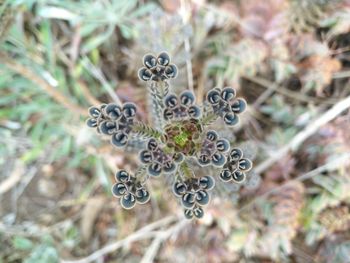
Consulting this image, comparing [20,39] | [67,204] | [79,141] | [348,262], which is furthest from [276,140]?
[20,39]

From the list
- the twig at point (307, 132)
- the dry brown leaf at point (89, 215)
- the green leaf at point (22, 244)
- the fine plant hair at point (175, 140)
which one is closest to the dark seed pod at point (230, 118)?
the fine plant hair at point (175, 140)

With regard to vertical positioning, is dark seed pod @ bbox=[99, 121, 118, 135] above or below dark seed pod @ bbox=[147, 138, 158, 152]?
above

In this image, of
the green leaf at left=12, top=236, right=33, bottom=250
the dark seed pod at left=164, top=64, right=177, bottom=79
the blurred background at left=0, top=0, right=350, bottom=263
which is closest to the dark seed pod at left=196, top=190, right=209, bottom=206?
the dark seed pod at left=164, top=64, right=177, bottom=79

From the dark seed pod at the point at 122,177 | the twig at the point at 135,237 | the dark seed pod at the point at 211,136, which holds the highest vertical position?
the dark seed pod at the point at 211,136

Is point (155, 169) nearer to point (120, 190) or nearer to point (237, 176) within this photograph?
point (120, 190)

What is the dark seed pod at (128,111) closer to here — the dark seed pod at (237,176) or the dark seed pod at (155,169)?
the dark seed pod at (155,169)

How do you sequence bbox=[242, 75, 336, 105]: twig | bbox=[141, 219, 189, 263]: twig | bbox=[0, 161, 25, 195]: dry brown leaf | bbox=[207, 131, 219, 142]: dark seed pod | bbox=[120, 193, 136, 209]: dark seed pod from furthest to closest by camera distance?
bbox=[0, 161, 25, 195]: dry brown leaf < bbox=[242, 75, 336, 105]: twig < bbox=[141, 219, 189, 263]: twig < bbox=[207, 131, 219, 142]: dark seed pod < bbox=[120, 193, 136, 209]: dark seed pod

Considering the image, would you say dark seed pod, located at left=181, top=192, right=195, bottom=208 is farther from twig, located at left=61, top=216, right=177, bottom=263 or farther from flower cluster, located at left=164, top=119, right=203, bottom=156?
twig, located at left=61, top=216, right=177, bottom=263

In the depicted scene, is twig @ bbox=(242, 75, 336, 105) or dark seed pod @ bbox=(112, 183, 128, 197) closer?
dark seed pod @ bbox=(112, 183, 128, 197)
